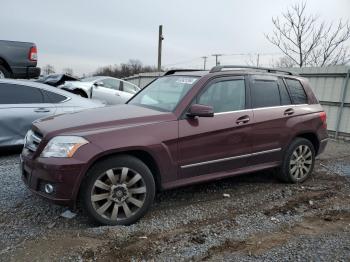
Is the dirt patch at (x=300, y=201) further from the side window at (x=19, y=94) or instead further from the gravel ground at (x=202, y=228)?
the side window at (x=19, y=94)

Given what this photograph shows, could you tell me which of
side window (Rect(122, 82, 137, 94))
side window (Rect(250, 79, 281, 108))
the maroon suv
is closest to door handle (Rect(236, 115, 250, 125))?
the maroon suv

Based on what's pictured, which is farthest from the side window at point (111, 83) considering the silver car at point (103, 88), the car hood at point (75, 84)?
the car hood at point (75, 84)

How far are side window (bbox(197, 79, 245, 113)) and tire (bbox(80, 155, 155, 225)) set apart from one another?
1180mm

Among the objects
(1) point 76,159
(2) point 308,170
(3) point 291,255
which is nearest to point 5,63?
(1) point 76,159

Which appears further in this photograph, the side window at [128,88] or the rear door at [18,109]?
the side window at [128,88]

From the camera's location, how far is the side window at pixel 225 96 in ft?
14.7

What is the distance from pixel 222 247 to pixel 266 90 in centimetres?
251

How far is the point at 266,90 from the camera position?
16.7 feet

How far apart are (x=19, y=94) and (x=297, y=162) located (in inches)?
189

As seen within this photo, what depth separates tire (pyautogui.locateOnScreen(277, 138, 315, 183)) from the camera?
206 inches

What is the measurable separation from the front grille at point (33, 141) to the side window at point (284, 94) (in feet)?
10.9

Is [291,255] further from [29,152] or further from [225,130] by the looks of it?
[29,152]

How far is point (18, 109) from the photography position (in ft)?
20.7

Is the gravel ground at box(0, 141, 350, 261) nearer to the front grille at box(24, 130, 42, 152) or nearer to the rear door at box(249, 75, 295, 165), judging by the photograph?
the rear door at box(249, 75, 295, 165)
